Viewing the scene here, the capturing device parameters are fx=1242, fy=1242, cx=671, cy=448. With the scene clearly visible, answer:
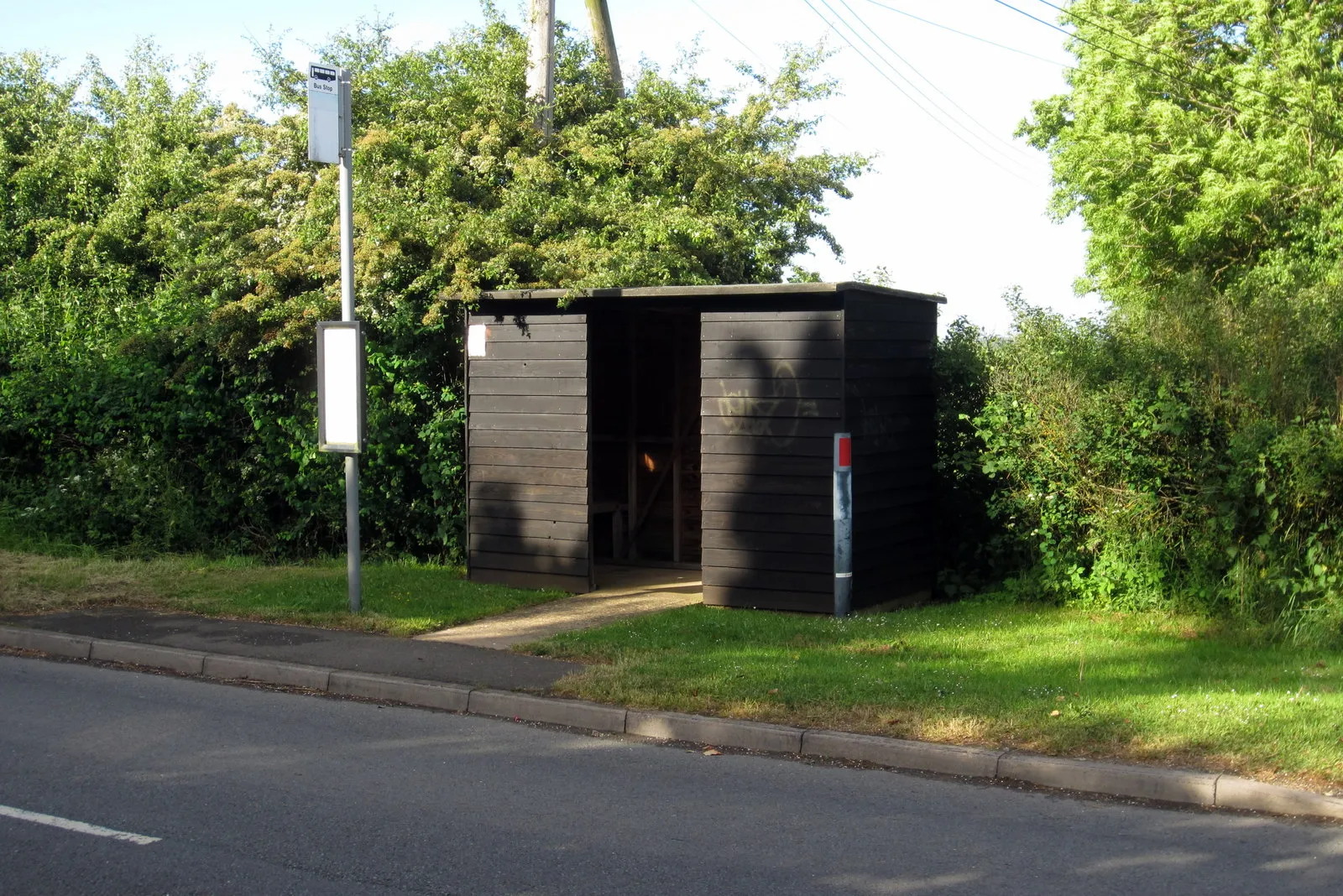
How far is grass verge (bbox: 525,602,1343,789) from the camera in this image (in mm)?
6719

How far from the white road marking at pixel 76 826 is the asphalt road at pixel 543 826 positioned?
0.04m

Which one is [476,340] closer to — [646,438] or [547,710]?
[646,438]

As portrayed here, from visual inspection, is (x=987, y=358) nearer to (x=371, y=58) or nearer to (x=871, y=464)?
(x=871, y=464)

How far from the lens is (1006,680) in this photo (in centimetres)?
809

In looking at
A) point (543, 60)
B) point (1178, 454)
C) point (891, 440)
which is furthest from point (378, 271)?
point (1178, 454)

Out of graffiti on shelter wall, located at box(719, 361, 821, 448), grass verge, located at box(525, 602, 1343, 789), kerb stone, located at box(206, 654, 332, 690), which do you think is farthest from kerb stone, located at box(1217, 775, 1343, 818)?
kerb stone, located at box(206, 654, 332, 690)

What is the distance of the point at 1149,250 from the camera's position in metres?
24.4

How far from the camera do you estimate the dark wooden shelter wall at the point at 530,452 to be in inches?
467

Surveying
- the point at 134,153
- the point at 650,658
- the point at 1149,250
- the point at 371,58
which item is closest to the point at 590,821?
the point at 650,658

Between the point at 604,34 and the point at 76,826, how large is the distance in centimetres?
1498

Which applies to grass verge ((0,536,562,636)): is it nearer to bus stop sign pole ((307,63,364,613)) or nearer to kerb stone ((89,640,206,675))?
bus stop sign pole ((307,63,364,613))

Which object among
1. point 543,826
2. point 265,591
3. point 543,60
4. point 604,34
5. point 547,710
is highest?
point 604,34

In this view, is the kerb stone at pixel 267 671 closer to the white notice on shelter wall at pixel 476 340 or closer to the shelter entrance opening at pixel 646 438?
the white notice on shelter wall at pixel 476 340

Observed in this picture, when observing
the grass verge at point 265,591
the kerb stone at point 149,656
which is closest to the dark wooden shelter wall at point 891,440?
the grass verge at point 265,591
